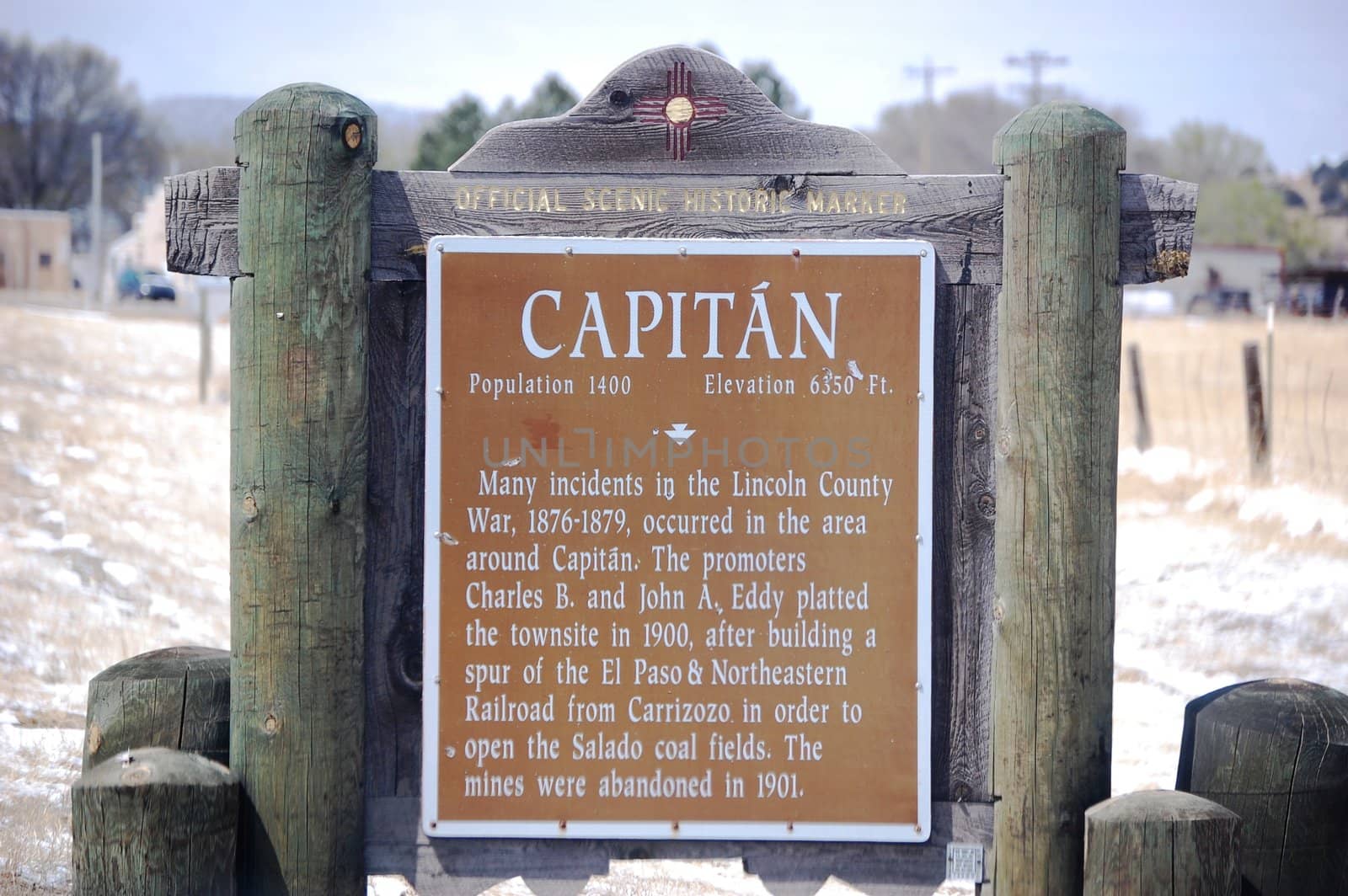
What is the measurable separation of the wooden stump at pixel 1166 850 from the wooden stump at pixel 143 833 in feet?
6.23

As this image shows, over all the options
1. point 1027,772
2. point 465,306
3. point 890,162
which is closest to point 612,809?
point 1027,772

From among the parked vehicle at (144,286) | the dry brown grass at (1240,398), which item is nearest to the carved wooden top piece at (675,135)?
the dry brown grass at (1240,398)

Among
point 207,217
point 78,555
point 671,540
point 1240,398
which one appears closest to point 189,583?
point 78,555

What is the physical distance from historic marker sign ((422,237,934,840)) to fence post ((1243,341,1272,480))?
31.9ft

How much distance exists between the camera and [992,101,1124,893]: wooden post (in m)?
3.07

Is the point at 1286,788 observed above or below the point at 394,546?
below

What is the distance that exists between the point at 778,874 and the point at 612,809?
423mm

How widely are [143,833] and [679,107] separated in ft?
6.44

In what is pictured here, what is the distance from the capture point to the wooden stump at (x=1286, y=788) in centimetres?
300

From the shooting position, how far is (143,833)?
2.79 m

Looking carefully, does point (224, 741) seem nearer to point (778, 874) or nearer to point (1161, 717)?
point (778, 874)

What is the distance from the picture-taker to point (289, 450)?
3.04 m

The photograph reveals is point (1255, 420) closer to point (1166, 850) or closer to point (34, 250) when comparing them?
point (1166, 850)

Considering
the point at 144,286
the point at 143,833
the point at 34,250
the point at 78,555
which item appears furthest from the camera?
the point at 144,286
